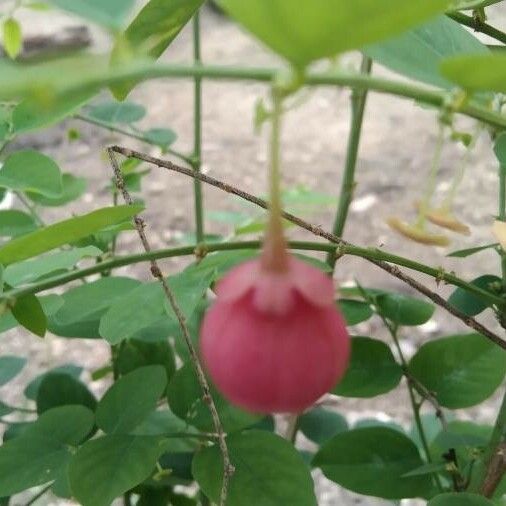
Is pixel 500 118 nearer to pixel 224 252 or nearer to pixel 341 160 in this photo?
pixel 224 252

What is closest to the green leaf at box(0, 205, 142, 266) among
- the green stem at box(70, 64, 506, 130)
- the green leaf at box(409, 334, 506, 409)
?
the green stem at box(70, 64, 506, 130)

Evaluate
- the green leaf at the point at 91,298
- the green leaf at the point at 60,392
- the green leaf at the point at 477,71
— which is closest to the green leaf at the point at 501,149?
the green leaf at the point at 477,71

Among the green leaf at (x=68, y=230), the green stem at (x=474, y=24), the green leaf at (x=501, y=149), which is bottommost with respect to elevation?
the green leaf at (x=68, y=230)

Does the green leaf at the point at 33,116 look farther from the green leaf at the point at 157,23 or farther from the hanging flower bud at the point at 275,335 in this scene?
the hanging flower bud at the point at 275,335

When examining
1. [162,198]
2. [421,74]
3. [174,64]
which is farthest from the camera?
[162,198]

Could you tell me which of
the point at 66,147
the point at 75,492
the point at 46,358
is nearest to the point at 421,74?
the point at 75,492

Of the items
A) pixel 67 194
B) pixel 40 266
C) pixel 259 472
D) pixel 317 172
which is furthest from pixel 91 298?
pixel 317 172

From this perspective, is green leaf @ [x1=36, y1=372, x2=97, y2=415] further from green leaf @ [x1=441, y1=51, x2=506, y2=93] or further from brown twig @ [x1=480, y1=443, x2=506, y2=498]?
green leaf @ [x1=441, y1=51, x2=506, y2=93]

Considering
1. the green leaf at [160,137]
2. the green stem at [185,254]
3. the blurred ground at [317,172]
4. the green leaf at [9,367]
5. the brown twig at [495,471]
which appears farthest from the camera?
the blurred ground at [317,172]
